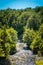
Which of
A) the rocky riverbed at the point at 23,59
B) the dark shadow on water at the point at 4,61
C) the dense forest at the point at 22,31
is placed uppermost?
the dense forest at the point at 22,31

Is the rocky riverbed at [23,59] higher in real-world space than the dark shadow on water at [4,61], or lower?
lower

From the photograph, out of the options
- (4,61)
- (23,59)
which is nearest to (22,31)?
(23,59)

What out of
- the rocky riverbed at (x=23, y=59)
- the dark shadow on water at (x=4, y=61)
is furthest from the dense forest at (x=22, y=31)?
the rocky riverbed at (x=23, y=59)

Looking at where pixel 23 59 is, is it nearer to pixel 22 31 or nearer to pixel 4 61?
pixel 4 61

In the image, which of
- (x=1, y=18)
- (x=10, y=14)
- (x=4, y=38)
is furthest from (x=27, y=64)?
(x=10, y=14)

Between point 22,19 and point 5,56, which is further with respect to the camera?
point 22,19

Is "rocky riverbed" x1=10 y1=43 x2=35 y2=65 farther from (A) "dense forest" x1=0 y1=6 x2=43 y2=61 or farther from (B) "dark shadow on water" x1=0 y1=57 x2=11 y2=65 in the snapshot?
(A) "dense forest" x1=0 y1=6 x2=43 y2=61

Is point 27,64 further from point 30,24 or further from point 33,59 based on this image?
point 30,24

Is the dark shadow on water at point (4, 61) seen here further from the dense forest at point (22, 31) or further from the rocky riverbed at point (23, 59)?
the dense forest at point (22, 31)
